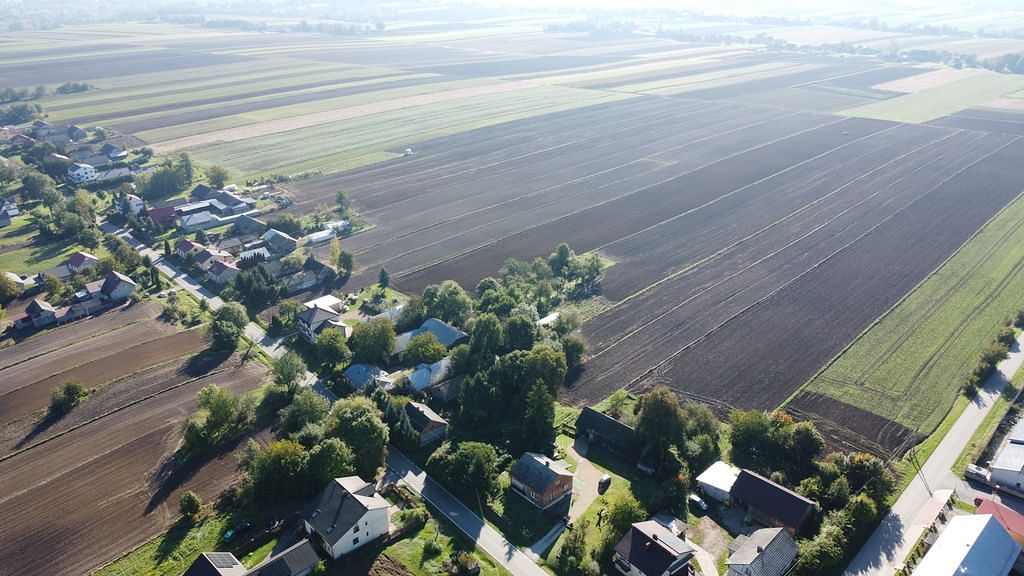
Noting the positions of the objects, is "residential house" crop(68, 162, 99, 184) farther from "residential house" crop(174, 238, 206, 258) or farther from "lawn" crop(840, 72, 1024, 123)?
"lawn" crop(840, 72, 1024, 123)

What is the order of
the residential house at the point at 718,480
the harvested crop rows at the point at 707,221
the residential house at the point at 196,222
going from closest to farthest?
the residential house at the point at 718,480 < the harvested crop rows at the point at 707,221 < the residential house at the point at 196,222

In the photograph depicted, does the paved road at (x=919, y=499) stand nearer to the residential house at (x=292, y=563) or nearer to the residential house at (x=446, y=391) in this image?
the residential house at (x=446, y=391)

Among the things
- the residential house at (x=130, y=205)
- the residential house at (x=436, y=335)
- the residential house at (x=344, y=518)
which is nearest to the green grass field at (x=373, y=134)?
the residential house at (x=130, y=205)

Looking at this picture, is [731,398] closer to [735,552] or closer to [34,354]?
[735,552]

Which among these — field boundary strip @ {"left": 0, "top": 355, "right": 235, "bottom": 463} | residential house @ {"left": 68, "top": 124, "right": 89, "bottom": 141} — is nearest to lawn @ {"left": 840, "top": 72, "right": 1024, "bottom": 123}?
field boundary strip @ {"left": 0, "top": 355, "right": 235, "bottom": 463}

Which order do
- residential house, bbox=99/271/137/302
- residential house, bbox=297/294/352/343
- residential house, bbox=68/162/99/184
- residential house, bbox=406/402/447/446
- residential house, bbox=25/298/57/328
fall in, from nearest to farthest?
residential house, bbox=406/402/447/446 < residential house, bbox=297/294/352/343 < residential house, bbox=25/298/57/328 < residential house, bbox=99/271/137/302 < residential house, bbox=68/162/99/184

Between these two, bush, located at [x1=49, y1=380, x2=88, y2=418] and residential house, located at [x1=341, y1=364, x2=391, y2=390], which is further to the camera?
residential house, located at [x1=341, y1=364, x2=391, y2=390]

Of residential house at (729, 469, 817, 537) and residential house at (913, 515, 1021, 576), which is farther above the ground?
residential house at (913, 515, 1021, 576)
